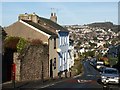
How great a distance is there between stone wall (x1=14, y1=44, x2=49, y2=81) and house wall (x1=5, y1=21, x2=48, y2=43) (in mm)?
3265

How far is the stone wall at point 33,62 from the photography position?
3062 centimetres

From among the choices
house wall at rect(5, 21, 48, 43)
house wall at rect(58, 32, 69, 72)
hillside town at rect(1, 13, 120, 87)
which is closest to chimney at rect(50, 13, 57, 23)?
hillside town at rect(1, 13, 120, 87)

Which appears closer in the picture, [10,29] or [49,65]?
[49,65]

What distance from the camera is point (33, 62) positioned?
3422 cm

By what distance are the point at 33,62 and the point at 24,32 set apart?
38.6 ft

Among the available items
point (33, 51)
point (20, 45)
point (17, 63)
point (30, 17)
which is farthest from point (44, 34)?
point (17, 63)

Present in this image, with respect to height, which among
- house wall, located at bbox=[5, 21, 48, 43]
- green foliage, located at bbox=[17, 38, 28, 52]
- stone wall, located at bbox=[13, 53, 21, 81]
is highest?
house wall, located at bbox=[5, 21, 48, 43]

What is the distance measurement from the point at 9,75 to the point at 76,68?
3313cm

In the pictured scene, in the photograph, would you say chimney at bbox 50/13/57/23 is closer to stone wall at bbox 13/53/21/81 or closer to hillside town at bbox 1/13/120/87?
hillside town at bbox 1/13/120/87

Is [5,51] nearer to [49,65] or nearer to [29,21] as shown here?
[49,65]

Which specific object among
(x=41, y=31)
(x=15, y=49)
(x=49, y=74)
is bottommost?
(x=49, y=74)

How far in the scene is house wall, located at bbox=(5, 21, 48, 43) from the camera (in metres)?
44.6

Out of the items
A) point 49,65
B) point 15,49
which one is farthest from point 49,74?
point 15,49

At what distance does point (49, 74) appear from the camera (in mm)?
43062
